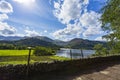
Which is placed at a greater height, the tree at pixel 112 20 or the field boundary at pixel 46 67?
the tree at pixel 112 20

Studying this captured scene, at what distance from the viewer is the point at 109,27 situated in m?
21.3

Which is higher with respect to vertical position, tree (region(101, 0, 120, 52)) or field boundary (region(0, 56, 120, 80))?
tree (region(101, 0, 120, 52))

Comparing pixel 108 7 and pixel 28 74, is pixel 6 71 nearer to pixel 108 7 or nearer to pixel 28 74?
pixel 28 74

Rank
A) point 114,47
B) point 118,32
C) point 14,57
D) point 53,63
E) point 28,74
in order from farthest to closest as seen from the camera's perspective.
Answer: point 114,47, point 118,32, point 53,63, point 14,57, point 28,74

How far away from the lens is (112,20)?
19.6 metres

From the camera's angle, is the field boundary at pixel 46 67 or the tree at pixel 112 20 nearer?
the field boundary at pixel 46 67

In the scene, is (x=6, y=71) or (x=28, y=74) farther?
(x=28, y=74)

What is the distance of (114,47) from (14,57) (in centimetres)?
1871

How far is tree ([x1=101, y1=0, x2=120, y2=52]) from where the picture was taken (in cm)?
1819

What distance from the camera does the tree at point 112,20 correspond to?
18188mm

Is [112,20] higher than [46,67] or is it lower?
higher

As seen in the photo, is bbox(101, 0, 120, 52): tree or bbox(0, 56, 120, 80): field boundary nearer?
bbox(0, 56, 120, 80): field boundary

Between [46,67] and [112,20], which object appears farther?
[112,20]

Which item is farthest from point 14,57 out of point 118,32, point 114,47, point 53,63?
point 114,47
